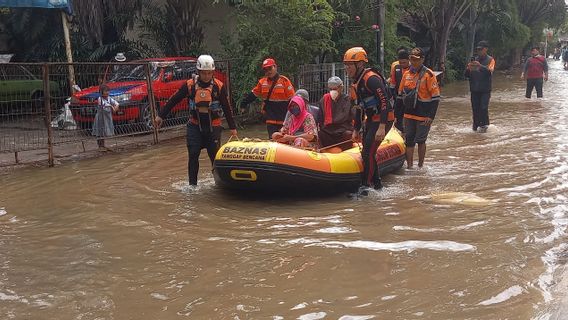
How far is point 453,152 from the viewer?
960 cm

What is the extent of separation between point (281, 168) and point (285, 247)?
1425 mm

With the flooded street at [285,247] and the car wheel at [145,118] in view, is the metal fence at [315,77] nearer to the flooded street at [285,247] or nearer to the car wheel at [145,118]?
the car wheel at [145,118]

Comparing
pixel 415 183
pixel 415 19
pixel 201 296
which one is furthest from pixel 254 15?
pixel 415 19

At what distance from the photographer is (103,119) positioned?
10273 mm

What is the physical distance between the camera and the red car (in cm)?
1037

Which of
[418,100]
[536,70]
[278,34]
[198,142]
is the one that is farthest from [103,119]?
[536,70]

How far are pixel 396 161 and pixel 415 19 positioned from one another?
67.8 ft

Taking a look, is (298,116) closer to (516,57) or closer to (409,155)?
(409,155)

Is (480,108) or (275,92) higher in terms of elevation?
(275,92)

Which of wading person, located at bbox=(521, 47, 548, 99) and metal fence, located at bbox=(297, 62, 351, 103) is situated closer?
metal fence, located at bbox=(297, 62, 351, 103)

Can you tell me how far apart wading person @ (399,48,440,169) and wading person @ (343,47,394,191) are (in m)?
1.25

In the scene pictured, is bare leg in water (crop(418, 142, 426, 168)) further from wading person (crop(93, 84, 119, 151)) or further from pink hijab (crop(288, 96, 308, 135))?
wading person (crop(93, 84, 119, 151))

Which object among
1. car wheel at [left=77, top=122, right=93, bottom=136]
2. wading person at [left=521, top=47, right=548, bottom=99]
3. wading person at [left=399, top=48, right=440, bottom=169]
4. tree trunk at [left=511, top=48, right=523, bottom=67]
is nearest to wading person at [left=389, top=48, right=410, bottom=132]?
wading person at [left=399, top=48, right=440, bottom=169]

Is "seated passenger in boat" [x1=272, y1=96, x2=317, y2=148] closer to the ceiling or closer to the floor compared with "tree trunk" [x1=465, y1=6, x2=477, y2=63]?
closer to the floor
